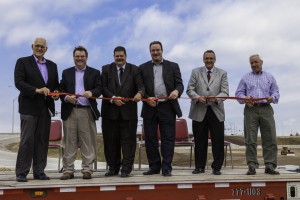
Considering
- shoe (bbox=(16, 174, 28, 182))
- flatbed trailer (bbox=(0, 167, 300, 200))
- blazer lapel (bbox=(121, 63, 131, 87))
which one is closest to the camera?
flatbed trailer (bbox=(0, 167, 300, 200))

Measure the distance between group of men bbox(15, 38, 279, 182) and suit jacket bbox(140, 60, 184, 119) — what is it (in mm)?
15

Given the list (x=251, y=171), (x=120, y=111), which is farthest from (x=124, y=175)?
(x=251, y=171)

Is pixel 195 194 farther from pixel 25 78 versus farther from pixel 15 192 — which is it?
pixel 25 78

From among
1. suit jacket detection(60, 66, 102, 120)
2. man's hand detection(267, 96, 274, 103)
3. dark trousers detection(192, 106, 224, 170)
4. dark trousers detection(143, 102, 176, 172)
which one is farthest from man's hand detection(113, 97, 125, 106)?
man's hand detection(267, 96, 274, 103)

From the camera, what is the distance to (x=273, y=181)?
5098mm

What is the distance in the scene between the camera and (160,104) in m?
5.96

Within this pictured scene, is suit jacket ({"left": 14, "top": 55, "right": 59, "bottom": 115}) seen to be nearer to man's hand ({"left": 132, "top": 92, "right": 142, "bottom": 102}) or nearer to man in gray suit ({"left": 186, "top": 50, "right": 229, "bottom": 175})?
man's hand ({"left": 132, "top": 92, "right": 142, "bottom": 102})

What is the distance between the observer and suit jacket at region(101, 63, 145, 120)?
5.81m

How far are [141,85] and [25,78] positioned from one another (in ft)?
5.26

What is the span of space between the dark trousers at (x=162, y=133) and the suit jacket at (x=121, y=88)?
317 mm

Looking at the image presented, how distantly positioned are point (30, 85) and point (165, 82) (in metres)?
1.89

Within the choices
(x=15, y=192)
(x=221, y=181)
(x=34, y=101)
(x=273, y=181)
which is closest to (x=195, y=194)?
(x=221, y=181)

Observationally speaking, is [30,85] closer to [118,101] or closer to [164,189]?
[118,101]

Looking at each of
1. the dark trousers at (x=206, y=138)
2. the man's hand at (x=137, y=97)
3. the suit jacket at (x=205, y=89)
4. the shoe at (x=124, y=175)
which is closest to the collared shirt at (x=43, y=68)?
the man's hand at (x=137, y=97)
